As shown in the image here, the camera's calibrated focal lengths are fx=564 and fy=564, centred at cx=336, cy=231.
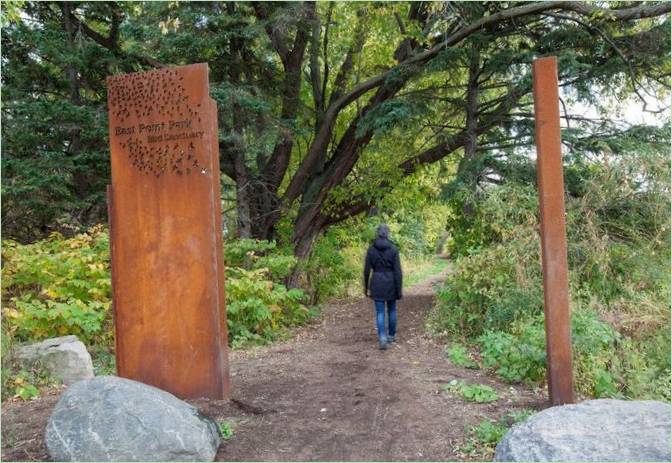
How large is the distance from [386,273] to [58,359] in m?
4.16

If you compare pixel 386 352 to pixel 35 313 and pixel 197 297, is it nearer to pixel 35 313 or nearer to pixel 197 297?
pixel 197 297

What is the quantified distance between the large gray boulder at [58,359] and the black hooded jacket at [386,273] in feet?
12.3

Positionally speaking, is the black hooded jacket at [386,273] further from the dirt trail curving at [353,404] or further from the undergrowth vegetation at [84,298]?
the undergrowth vegetation at [84,298]

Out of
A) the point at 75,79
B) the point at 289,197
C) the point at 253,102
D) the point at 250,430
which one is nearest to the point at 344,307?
the point at 289,197

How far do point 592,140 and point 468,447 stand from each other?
642cm

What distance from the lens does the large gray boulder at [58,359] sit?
633cm

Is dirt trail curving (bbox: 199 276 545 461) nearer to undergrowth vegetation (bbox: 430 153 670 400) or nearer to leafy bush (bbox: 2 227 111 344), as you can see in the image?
undergrowth vegetation (bbox: 430 153 670 400)

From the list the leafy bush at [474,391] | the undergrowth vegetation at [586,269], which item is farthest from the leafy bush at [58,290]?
the undergrowth vegetation at [586,269]

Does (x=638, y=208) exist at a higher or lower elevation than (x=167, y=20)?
lower

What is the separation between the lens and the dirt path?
14.5ft

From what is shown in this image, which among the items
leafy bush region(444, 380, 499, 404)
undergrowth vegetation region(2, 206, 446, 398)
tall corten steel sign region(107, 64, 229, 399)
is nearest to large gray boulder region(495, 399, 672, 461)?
leafy bush region(444, 380, 499, 404)

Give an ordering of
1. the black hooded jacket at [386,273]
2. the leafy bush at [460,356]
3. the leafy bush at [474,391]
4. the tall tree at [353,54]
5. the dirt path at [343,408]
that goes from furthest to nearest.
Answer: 1. the tall tree at [353,54]
2. the black hooded jacket at [386,273]
3. the leafy bush at [460,356]
4. the leafy bush at [474,391]
5. the dirt path at [343,408]

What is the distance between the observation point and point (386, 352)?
7.70 meters

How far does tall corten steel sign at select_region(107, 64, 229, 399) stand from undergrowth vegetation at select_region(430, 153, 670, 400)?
3.28m
